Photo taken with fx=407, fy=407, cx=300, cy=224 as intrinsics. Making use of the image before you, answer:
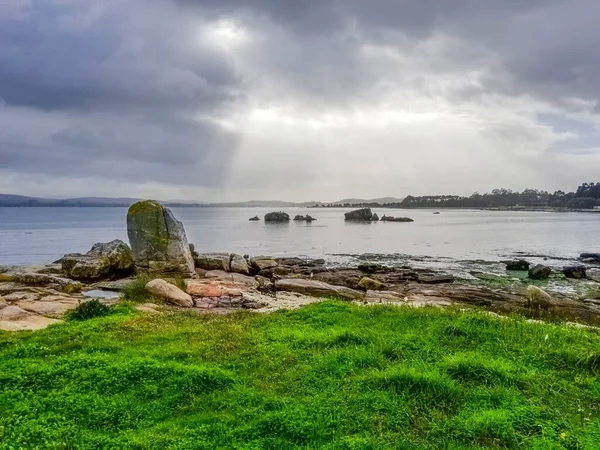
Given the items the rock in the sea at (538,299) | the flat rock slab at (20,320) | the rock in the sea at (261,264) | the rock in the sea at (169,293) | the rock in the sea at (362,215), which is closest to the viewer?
the flat rock slab at (20,320)

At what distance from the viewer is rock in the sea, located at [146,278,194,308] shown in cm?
1462

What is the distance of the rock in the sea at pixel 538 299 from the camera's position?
19.8 metres

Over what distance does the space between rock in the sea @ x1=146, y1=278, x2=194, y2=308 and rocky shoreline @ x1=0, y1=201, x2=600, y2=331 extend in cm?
4

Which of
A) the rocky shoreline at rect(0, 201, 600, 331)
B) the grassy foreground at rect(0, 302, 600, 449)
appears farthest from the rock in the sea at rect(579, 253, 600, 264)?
the grassy foreground at rect(0, 302, 600, 449)

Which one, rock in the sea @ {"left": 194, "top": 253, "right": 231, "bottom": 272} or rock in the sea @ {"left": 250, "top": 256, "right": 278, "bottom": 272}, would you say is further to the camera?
rock in the sea @ {"left": 250, "top": 256, "right": 278, "bottom": 272}

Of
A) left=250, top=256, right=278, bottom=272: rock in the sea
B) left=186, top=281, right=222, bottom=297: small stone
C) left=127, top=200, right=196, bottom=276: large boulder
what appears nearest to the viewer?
left=186, top=281, right=222, bottom=297: small stone

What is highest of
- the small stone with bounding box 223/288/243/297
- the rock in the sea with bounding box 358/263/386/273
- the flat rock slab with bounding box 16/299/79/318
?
the flat rock slab with bounding box 16/299/79/318

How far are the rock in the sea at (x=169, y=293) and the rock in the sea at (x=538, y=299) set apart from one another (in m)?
16.2

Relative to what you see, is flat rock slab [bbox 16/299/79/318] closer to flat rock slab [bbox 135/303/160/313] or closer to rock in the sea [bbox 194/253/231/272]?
flat rock slab [bbox 135/303/160/313]

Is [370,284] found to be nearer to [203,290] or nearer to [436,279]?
[436,279]

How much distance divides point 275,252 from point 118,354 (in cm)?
3923

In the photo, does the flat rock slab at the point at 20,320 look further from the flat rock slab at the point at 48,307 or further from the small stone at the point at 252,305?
the small stone at the point at 252,305

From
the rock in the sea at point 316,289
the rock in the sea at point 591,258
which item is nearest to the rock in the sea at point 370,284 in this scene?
the rock in the sea at point 316,289

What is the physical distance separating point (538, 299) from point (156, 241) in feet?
67.1
